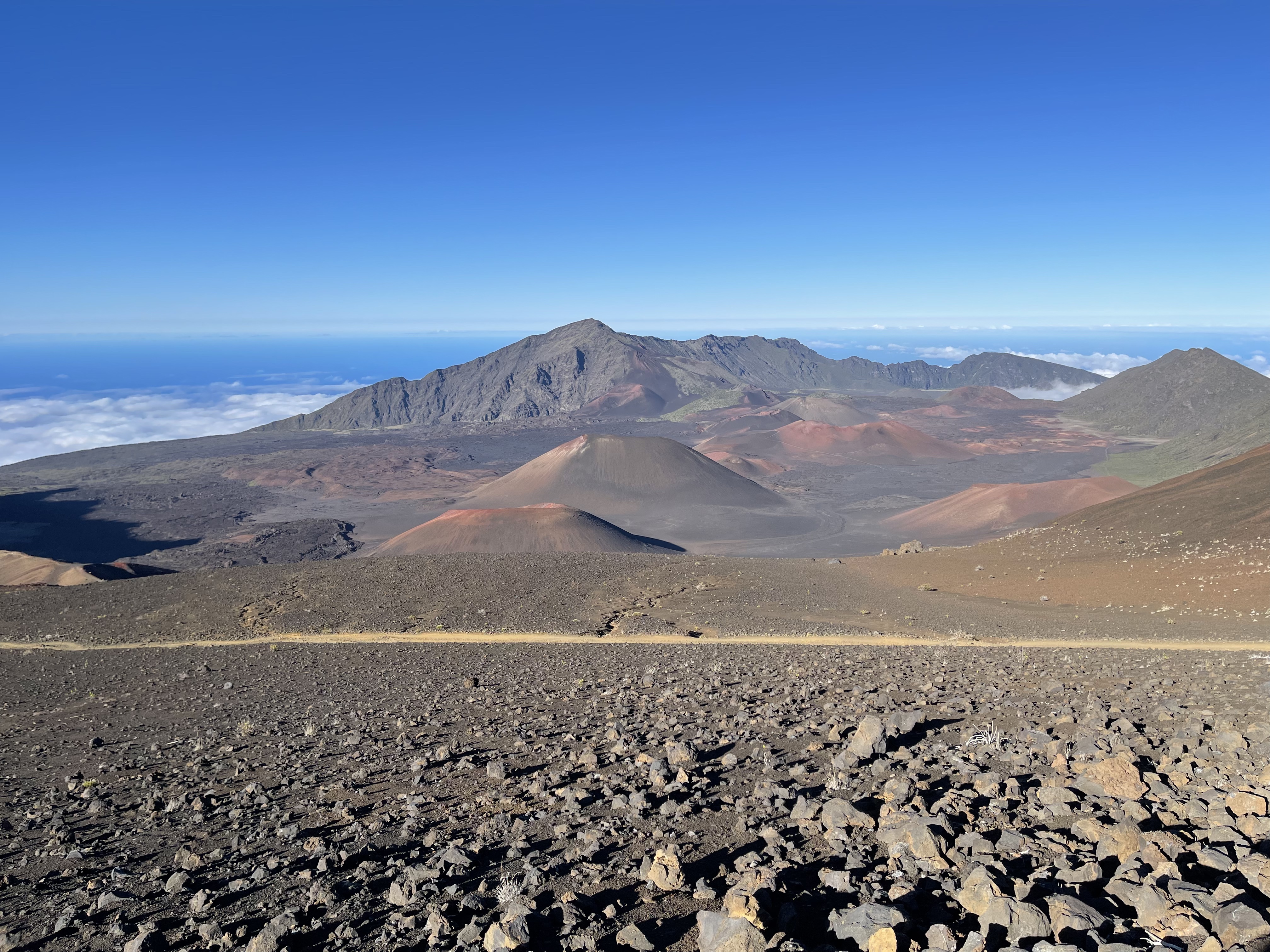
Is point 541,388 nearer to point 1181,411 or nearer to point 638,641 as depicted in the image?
point 1181,411

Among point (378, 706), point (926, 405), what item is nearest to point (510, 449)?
point (926, 405)

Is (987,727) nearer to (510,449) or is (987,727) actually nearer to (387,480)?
(387,480)

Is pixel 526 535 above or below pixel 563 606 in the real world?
below

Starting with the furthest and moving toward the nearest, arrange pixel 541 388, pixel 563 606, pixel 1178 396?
pixel 541 388, pixel 1178 396, pixel 563 606

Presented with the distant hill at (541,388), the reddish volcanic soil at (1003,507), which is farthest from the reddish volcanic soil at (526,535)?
the distant hill at (541,388)

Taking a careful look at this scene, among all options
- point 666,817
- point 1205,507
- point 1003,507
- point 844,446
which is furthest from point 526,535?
point 844,446

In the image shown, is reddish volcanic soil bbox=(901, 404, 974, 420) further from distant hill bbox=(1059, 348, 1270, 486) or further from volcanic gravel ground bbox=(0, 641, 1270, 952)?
volcanic gravel ground bbox=(0, 641, 1270, 952)
